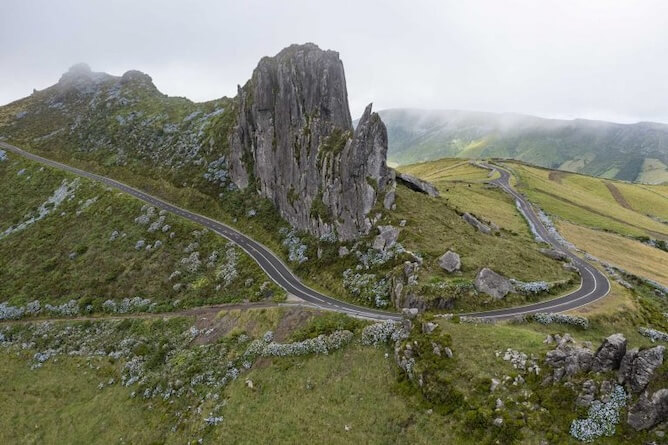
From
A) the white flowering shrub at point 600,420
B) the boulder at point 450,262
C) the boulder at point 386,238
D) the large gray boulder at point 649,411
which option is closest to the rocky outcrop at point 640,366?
the white flowering shrub at point 600,420

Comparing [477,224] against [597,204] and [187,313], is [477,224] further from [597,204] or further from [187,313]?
[597,204]

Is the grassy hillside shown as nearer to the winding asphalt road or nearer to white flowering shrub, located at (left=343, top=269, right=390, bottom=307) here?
the winding asphalt road

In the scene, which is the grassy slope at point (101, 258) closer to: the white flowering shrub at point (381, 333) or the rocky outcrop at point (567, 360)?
the white flowering shrub at point (381, 333)

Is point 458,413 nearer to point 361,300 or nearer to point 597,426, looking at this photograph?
point 597,426

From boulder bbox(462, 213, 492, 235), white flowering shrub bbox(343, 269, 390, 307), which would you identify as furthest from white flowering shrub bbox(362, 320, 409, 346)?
boulder bbox(462, 213, 492, 235)

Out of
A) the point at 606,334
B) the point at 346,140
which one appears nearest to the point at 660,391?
the point at 606,334
